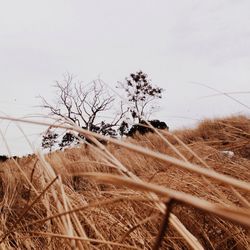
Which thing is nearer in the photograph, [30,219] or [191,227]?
[191,227]

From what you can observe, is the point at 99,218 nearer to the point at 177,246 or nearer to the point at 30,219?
the point at 177,246

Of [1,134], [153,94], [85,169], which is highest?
[153,94]

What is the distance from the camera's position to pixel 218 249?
979 mm

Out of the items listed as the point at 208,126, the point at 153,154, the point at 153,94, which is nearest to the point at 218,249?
the point at 153,154

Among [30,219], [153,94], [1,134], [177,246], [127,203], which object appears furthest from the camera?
[153,94]

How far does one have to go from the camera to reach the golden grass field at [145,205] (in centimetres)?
20

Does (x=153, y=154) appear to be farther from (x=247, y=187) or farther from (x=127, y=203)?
(x=127, y=203)

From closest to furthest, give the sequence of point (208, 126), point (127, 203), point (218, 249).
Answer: point (218, 249) → point (127, 203) → point (208, 126)

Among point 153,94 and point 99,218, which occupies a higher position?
point 153,94

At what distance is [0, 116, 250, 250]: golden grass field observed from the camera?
20cm

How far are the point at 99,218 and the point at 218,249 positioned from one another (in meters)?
0.31

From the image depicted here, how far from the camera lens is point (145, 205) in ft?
3.58

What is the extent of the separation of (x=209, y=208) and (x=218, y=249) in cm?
89

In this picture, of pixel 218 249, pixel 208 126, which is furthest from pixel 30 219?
pixel 208 126
